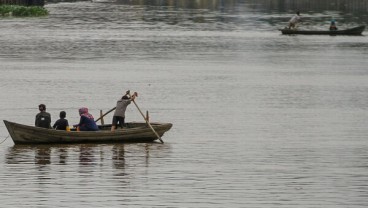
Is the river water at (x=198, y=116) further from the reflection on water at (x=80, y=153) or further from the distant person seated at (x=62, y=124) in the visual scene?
the distant person seated at (x=62, y=124)

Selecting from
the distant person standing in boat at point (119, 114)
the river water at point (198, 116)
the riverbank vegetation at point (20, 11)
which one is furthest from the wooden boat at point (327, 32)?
the distant person standing in boat at point (119, 114)

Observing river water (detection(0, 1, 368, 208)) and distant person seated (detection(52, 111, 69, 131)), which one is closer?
river water (detection(0, 1, 368, 208))

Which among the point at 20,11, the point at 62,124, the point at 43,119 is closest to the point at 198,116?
the point at 62,124

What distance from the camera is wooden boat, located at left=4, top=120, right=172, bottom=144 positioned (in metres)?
46.8

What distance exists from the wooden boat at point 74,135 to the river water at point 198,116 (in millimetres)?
339

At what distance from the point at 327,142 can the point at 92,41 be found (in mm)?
73697

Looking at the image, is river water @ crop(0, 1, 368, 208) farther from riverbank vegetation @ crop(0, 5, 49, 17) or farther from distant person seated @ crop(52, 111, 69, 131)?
riverbank vegetation @ crop(0, 5, 49, 17)

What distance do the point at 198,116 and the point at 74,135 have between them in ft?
47.2

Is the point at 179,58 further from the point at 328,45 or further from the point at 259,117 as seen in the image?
the point at 259,117

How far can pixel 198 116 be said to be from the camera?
60.6m

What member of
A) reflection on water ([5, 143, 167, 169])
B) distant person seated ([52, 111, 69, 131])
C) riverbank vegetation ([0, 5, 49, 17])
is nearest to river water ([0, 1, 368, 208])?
reflection on water ([5, 143, 167, 169])

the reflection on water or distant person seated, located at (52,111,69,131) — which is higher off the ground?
distant person seated, located at (52,111,69,131)

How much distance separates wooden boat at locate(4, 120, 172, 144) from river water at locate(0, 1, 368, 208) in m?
0.34

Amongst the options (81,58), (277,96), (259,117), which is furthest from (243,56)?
(259,117)
